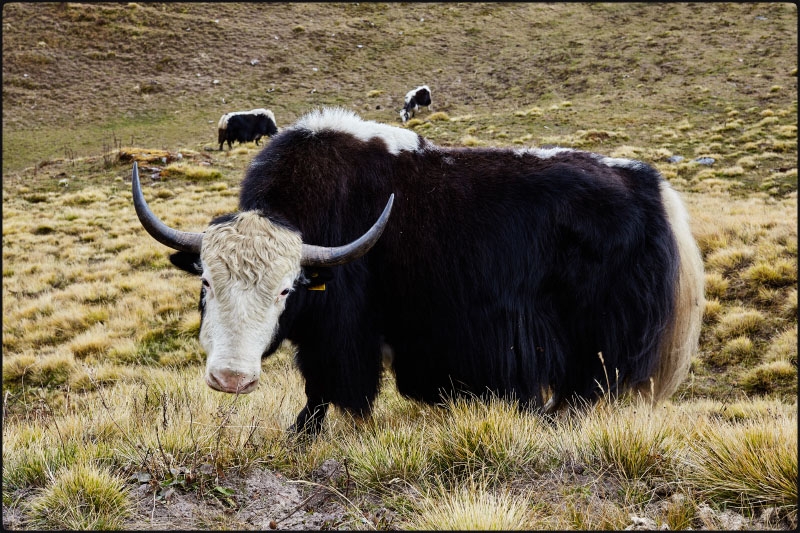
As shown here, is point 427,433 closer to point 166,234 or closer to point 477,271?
point 477,271

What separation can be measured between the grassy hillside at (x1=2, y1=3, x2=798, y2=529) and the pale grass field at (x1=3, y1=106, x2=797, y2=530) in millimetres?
18

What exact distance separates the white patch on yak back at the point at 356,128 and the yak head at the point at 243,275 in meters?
1.04

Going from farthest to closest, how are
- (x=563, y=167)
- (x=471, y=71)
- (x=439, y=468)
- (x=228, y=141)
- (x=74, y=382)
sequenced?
(x=471, y=71) → (x=228, y=141) → (x=74, y=382) → (x=563, y=167) → (x=439, y=468)

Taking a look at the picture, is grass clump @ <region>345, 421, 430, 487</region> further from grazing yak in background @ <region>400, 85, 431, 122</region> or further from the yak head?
grazing yak in background @ <region>400, 85, 431, 122</region>

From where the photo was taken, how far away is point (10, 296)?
933cm

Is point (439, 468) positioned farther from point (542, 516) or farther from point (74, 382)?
point (74, 382)

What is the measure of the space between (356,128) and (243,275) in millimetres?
1639

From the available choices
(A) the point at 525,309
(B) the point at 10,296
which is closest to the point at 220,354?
(A) the point at 525,309

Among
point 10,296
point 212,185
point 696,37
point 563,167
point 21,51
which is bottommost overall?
point 10,296

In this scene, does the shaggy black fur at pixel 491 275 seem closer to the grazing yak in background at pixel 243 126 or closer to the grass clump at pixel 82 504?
the grass clump at pixel 82 504

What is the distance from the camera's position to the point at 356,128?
4.19 metres

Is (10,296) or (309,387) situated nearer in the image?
(309,387)

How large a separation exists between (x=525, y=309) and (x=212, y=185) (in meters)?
15.3

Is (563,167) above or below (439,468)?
above
